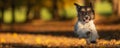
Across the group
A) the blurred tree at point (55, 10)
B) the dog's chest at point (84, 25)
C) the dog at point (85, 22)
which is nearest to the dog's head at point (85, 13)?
the dog at point (85, 22)

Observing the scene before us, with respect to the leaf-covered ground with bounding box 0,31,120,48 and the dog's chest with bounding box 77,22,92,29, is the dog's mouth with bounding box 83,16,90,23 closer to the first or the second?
the dog's chest with bounding box 77,22,92,29

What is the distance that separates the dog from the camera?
534 inches

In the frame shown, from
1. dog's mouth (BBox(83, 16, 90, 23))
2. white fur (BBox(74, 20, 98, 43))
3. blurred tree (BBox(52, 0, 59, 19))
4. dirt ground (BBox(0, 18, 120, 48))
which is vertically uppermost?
dog's mouth (BBox(83, 16, 90, 23))

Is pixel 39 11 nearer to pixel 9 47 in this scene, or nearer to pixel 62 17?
pixel 62 17

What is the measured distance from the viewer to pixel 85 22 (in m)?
13.8

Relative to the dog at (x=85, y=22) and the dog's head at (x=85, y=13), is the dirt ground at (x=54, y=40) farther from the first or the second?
the dog's head at (x=85, y=13)

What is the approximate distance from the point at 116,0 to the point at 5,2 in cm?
1645

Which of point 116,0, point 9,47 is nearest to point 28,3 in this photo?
point 116,0

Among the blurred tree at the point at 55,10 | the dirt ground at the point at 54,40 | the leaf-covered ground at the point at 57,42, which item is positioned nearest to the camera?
the leaf-covered ground at the point at 57,42

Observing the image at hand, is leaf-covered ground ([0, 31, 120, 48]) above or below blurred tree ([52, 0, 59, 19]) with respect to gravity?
above

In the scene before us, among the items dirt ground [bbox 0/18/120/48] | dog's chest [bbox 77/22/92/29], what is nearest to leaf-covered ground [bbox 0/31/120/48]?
dirt ground [bbox 0/18/120/48]

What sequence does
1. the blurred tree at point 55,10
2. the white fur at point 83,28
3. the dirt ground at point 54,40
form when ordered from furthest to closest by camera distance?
the blurred tree at point 55,10
the dirt ground at point 54,40
the white fur at point 83,28

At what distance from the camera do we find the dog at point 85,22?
1355cm

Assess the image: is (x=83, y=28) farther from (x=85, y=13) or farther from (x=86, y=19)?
(x=85, y=13)
